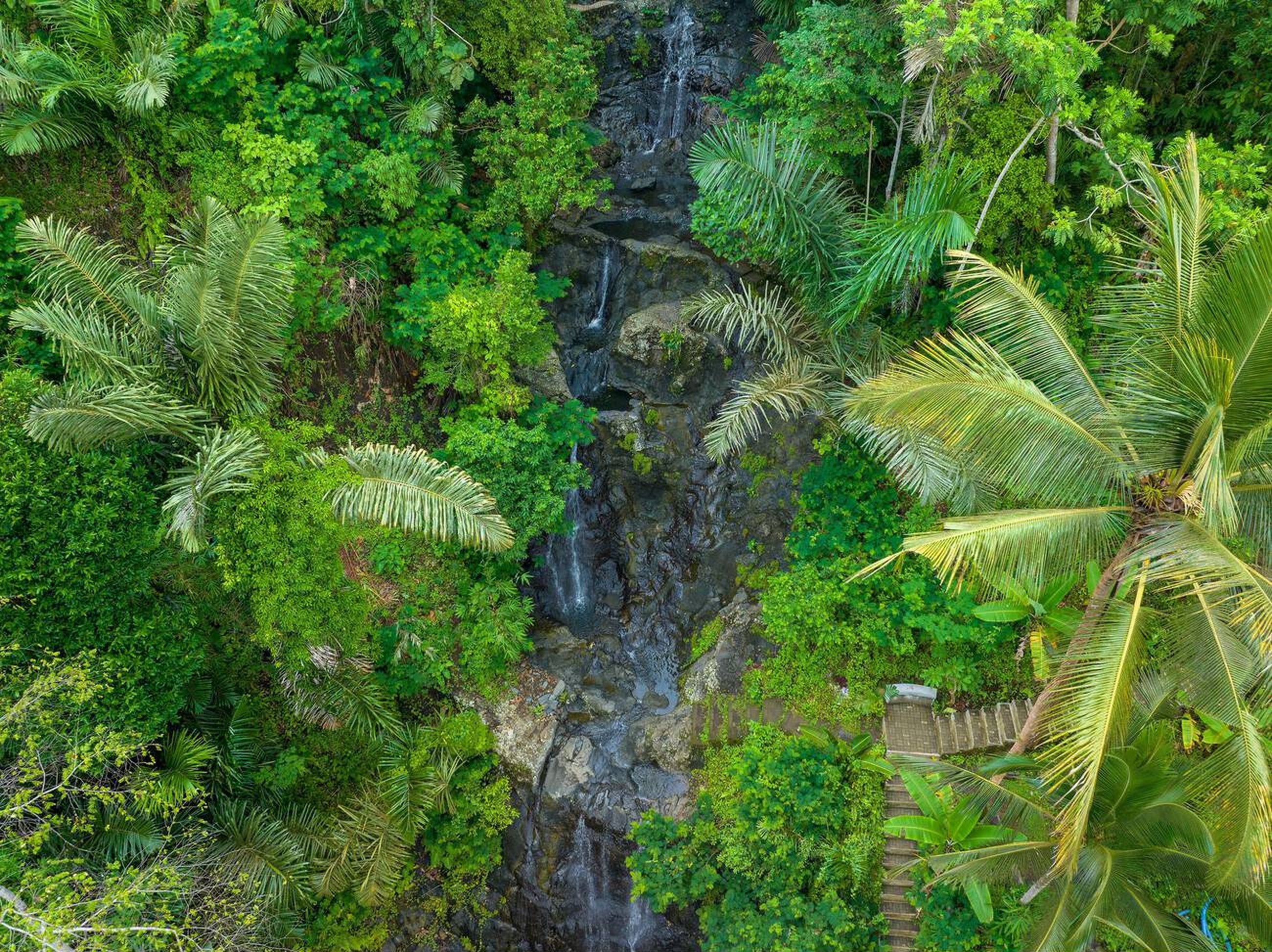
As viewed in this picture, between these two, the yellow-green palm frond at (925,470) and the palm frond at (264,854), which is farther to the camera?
the yellow-green palm frond at (925,470)

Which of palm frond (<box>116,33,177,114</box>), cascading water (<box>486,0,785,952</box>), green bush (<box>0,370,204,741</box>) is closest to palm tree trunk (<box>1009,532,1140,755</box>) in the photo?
cascading water (<box>486,0,785,952</box>)

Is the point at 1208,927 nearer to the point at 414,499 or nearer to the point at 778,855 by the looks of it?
the point at 778,855

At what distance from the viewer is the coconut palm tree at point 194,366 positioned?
6477 millimetres

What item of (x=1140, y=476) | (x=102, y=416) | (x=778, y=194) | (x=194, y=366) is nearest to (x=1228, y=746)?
(x=1140, y=476)

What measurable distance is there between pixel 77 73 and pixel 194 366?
3.38 meters

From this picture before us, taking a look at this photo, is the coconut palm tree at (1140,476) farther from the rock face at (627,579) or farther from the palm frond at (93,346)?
the palm frond at (93,346)

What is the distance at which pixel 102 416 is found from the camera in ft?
20.5

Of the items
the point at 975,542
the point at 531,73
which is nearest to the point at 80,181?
the point at 531,73

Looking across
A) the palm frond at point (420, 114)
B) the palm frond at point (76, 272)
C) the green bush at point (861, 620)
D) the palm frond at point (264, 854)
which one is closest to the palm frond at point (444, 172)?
the palm frond at point (420, 114)

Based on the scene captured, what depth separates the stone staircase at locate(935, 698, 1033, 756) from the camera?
26.5 feet

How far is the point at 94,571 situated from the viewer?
6.36m

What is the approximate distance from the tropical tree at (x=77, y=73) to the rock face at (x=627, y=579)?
5404mm

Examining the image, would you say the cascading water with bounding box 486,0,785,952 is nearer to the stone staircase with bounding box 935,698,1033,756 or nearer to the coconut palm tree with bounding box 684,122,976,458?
the coconut palm tree with bounding box 684,122,976,458

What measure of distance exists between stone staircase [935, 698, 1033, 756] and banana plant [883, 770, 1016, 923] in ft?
3.97
